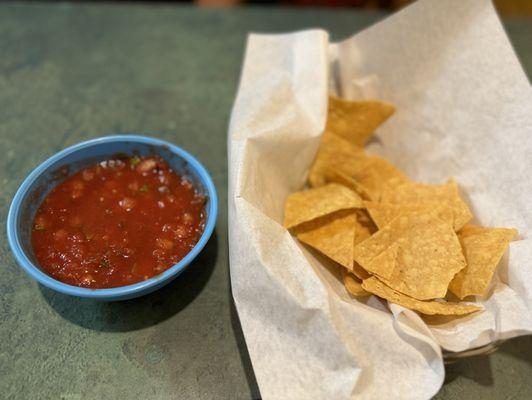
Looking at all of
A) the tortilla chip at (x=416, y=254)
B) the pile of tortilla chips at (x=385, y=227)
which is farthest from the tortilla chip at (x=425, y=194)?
the tortilla chip at (x=416, y=254)

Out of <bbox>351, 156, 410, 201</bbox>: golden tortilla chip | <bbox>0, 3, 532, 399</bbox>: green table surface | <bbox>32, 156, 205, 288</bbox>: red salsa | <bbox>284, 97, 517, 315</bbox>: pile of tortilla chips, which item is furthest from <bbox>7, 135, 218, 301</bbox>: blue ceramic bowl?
<bbox>351, 156, 410, 201</bbox>: golden tortilla chip

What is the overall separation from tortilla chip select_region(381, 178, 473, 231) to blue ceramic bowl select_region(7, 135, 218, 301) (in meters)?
0.57

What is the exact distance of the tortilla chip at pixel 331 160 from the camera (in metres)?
1.55

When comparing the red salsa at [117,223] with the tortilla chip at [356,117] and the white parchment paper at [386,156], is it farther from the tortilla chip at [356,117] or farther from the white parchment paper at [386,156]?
the tortilla chip at [356,117]

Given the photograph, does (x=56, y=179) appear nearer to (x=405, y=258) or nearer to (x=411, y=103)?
(x=405, y=258)

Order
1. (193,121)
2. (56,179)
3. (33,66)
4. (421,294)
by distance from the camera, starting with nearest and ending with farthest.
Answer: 1. (421,294)
2. (56,179)
3. (193,121)
4. (33,66)

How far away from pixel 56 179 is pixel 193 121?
0.62 m

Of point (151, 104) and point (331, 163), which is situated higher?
point (331, 163)

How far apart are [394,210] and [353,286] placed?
0.27 m

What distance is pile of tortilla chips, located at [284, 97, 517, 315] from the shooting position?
118cm

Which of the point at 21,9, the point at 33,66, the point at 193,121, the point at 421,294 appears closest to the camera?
the point at 421,294

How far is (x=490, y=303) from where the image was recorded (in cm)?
117

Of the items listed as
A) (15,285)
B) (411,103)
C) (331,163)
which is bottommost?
(15,285)

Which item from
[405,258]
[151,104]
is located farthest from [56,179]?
[405,258]
